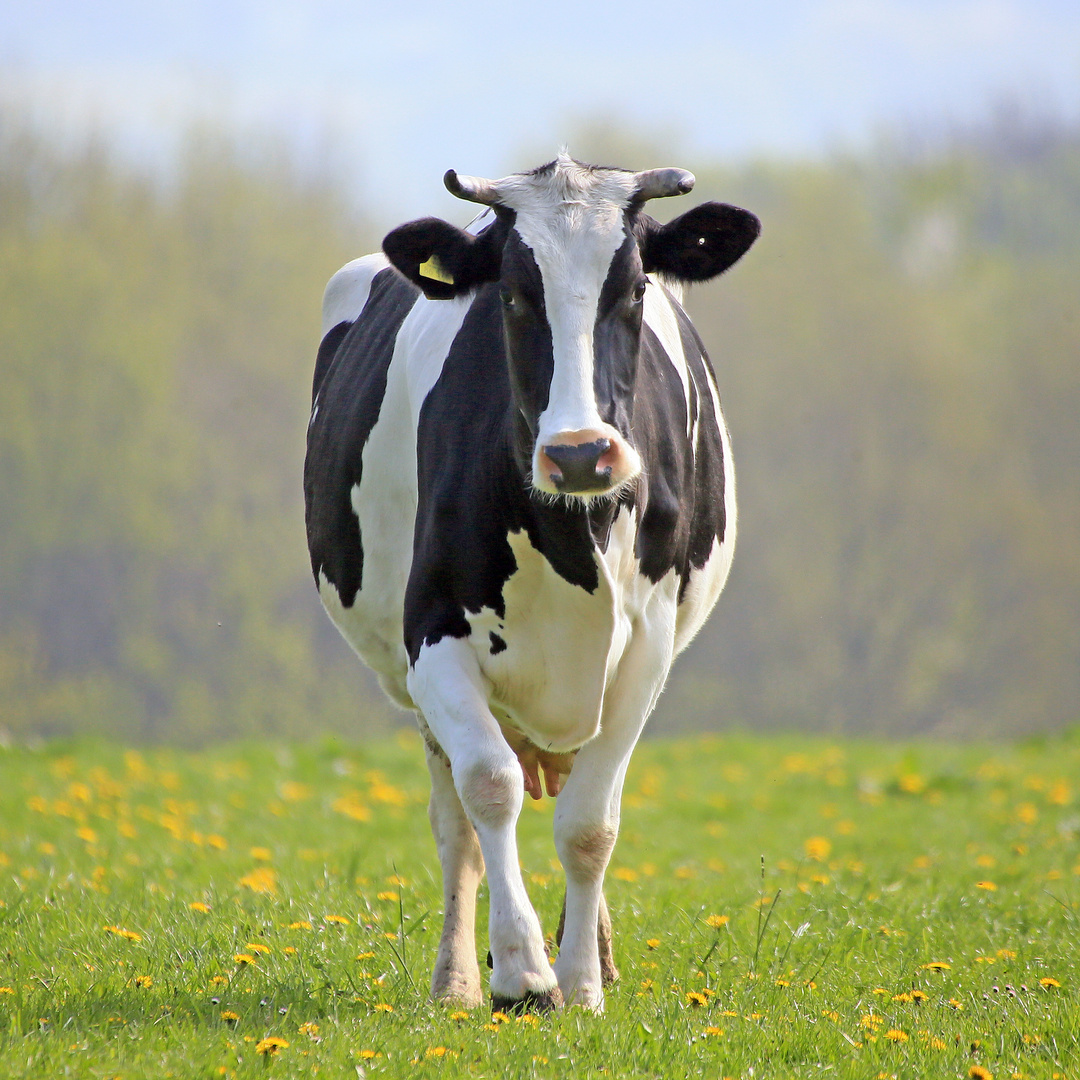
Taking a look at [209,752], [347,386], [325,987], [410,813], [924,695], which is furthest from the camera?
[924,695]

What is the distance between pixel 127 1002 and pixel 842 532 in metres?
25.5

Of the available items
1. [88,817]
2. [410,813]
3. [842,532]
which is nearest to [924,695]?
[842,532]

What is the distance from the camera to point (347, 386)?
217 inches

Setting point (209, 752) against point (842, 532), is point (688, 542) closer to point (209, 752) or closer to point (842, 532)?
point (209, 752)

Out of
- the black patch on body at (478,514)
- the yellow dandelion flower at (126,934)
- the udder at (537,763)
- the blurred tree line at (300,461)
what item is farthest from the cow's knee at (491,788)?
the blurred tree line at (300,461)

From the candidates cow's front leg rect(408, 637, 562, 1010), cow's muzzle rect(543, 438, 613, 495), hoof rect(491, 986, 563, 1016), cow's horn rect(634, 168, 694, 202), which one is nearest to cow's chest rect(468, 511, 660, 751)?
cow's front leg rect(408, 637, 562, 1010)

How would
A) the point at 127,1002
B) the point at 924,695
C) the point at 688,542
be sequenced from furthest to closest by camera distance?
the point at 924,695
the point at 688,542
the point at 127,1002

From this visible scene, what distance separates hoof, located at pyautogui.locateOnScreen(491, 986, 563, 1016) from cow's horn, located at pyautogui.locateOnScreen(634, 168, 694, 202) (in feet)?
7.67

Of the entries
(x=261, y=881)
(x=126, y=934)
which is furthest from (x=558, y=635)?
(x=261, y=881)

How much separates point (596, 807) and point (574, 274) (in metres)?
1.61

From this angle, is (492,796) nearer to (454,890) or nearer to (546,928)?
(454,890)

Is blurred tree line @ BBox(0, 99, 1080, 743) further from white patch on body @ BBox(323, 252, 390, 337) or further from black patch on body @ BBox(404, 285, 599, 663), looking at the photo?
black patch on body @ BBox(404, 285, 599, 663)

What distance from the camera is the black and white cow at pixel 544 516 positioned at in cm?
380

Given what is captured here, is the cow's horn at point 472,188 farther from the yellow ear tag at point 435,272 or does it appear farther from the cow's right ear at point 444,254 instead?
the yellow ear tag at point 435,272
